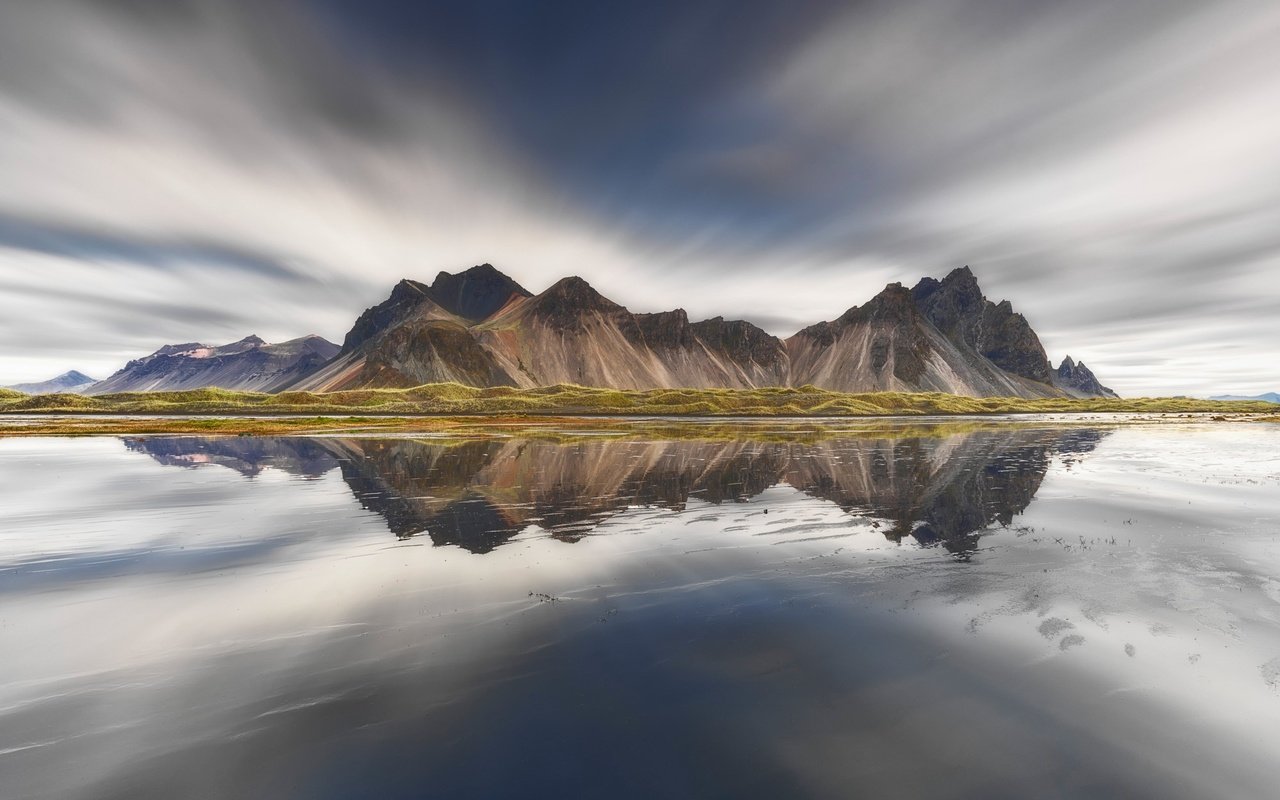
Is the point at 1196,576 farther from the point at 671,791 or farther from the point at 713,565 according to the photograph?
the point at 671,791

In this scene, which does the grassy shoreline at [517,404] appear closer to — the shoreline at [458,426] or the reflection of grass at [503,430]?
the shoreline at [458,426]

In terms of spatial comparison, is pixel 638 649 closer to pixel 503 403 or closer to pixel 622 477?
pixel 622 477

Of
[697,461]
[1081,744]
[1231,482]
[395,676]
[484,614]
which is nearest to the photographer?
[1081,744]

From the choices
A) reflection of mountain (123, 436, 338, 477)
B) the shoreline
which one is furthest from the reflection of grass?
reflection of mountain (123, 436, 338, 477)

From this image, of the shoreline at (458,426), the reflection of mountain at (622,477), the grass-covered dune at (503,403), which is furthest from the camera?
the grass-covered dune at (503,403)

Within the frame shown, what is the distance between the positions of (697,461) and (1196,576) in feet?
87.8

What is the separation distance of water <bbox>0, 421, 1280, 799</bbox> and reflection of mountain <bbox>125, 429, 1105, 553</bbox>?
0.50m

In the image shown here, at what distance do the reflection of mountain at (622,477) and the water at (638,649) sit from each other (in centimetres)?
50

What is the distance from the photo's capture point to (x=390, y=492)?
25078mm

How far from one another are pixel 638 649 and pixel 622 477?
2115 cm

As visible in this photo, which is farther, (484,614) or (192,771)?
(484,614)

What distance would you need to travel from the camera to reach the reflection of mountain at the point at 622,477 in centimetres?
1945

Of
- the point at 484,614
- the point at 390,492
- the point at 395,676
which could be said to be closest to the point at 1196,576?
the point at 484,614

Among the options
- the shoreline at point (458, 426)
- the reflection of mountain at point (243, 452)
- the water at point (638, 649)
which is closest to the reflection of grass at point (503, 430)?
the shoreline at point (458, 426)
